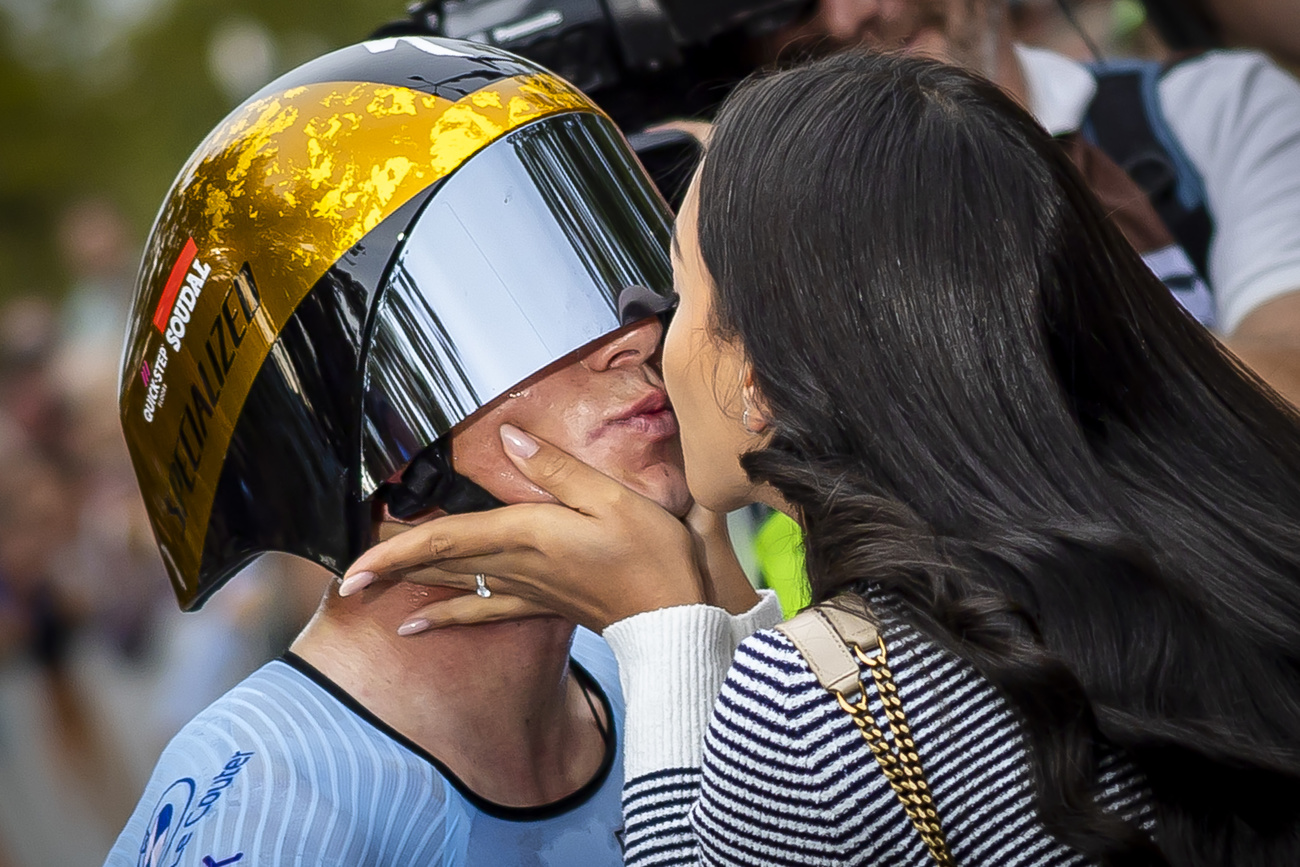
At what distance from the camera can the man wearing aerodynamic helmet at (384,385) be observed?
1.52 meters

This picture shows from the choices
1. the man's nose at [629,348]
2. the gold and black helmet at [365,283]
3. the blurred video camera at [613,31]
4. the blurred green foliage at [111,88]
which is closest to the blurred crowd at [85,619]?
the blurred video camera at [613,31]

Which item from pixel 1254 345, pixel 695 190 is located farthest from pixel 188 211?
pixel 1254 345

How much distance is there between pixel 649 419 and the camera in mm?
1665

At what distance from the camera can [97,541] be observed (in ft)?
18.5

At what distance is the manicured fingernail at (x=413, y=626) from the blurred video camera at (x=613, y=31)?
2.89 feet

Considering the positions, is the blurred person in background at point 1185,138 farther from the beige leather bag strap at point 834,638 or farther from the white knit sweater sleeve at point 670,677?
the beige leather bag strap at point 834,638

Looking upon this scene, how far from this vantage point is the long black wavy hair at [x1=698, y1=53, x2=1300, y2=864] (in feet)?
3.75

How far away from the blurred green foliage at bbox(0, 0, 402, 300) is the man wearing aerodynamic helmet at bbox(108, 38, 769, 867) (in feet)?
36.2

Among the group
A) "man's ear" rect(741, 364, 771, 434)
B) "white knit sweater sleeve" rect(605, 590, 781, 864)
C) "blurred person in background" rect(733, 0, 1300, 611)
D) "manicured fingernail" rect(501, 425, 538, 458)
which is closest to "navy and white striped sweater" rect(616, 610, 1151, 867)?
"white knit sweater sleeve" rect(605, 590, 781, 864)

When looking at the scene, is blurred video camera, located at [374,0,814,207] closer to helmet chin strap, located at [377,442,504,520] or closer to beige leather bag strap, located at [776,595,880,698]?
helmet chin strap, located at [377,442,504,520]

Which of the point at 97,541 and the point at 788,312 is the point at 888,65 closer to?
the point at 788,312

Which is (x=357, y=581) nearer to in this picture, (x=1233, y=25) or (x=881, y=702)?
(x=881, y=702)

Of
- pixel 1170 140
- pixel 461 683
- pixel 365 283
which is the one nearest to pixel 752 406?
pixel 365 283

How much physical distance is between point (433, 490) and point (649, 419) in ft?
0.96
